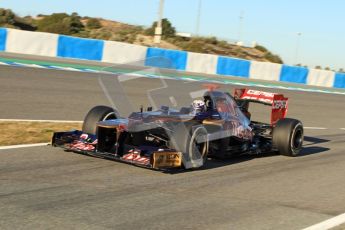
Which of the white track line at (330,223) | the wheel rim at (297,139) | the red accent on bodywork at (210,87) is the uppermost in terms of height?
the red accent on bodywork at (210,87)

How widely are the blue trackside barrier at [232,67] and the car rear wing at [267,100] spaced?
1957 centimetres

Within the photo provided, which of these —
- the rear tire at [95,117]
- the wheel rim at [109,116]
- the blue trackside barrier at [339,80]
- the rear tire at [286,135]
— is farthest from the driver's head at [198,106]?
the blue trackside barrier at [339,80]

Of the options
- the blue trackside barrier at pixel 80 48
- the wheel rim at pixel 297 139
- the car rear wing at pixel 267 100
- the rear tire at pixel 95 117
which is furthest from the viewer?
the blue trackside barrier at pixel 80 48

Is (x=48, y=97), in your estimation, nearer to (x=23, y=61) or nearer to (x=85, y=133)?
(x=85, y=133)

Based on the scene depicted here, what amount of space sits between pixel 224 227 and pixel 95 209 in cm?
119

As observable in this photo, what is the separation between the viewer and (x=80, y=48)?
24766 millimetres

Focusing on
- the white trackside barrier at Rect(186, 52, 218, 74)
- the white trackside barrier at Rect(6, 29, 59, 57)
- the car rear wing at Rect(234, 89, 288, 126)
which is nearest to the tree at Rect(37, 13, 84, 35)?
the white trackside barrier at Rect(186, 52, 218, 74)

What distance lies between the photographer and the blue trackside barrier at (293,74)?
33.4 m

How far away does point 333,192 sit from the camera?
23.2ft

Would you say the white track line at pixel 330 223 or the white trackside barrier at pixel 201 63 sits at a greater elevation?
the white trackside barrier at pixel 201 63

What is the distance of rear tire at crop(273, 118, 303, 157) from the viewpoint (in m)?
9.16

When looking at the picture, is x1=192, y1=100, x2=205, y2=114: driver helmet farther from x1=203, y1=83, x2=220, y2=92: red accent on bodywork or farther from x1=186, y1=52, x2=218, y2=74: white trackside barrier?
x1=186, y1=52, x2=218, y2=74: white trackside barrier

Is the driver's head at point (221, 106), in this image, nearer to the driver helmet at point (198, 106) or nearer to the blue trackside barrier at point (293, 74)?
the driver helmet at point (198, 106)

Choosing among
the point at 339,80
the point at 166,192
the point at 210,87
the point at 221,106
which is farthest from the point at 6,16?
the point at 166,192
